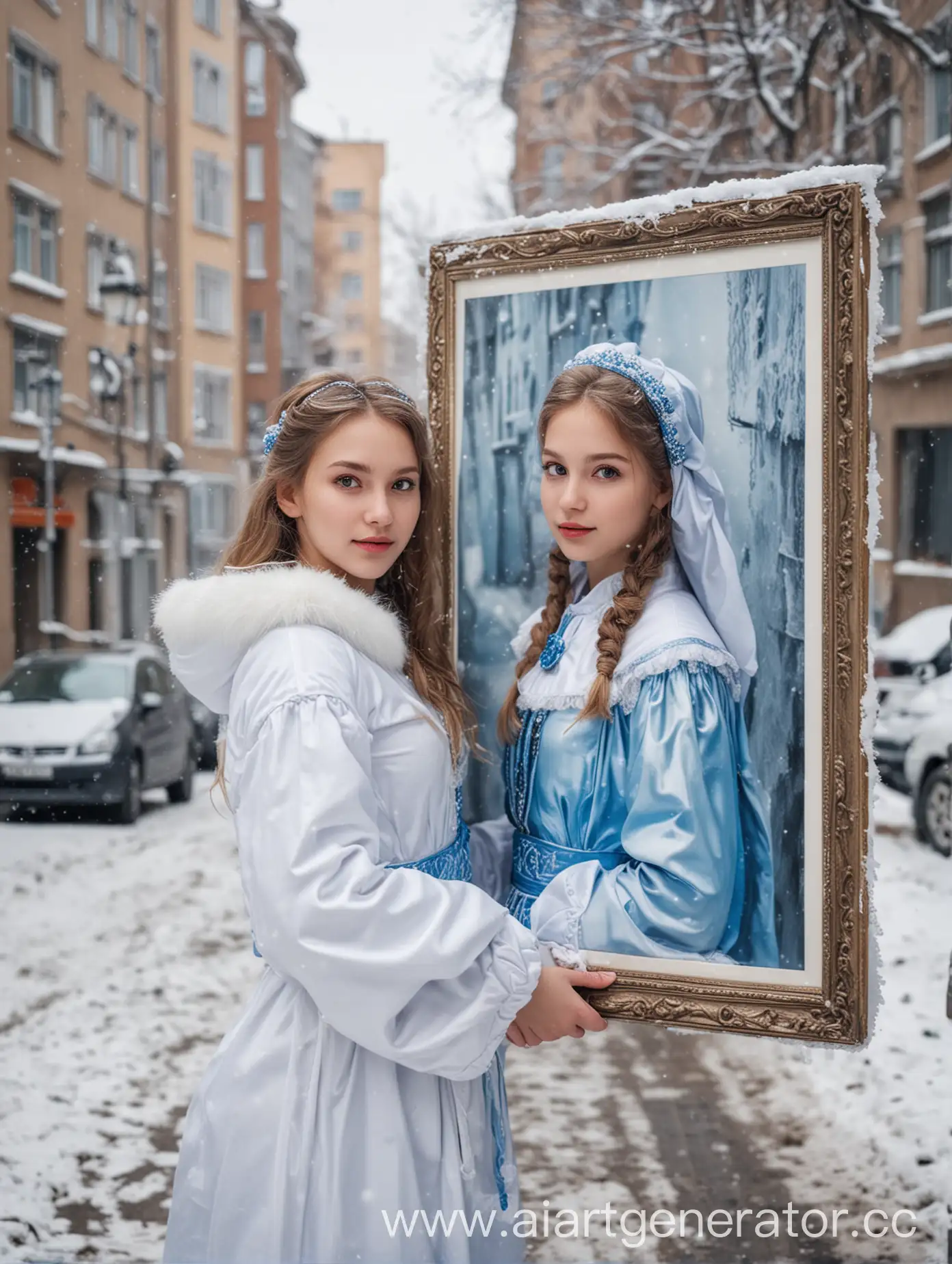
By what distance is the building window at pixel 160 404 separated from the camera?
549 cm

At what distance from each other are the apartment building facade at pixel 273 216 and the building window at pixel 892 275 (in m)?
3.09

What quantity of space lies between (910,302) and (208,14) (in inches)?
150

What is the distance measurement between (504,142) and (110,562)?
3533 mm

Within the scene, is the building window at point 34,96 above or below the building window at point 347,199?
below

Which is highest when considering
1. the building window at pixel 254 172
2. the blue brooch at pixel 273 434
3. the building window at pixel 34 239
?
the building window at pixel 254 172

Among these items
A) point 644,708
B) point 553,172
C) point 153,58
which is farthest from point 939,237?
point 644,708

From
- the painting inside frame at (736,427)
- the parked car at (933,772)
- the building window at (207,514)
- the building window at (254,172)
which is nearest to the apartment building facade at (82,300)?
the building window at (207,514)

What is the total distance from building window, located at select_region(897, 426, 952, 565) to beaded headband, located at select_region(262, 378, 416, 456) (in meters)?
3.68

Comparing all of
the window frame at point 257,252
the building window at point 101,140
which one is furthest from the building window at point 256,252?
the building window at point 101,140

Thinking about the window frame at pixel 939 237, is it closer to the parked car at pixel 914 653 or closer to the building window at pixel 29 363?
the parked car at pixel 914 653

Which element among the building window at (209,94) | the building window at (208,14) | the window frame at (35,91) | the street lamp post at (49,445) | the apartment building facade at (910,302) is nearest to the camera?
the window frame at (35,91)

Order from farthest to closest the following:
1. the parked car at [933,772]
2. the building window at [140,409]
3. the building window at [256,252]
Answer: the building window at [256,252]
the building window at [140,409]
the parked car at [933,772]

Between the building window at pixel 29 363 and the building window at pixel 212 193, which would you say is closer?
the building window at pixel 29 363

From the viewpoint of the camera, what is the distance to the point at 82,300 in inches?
192
